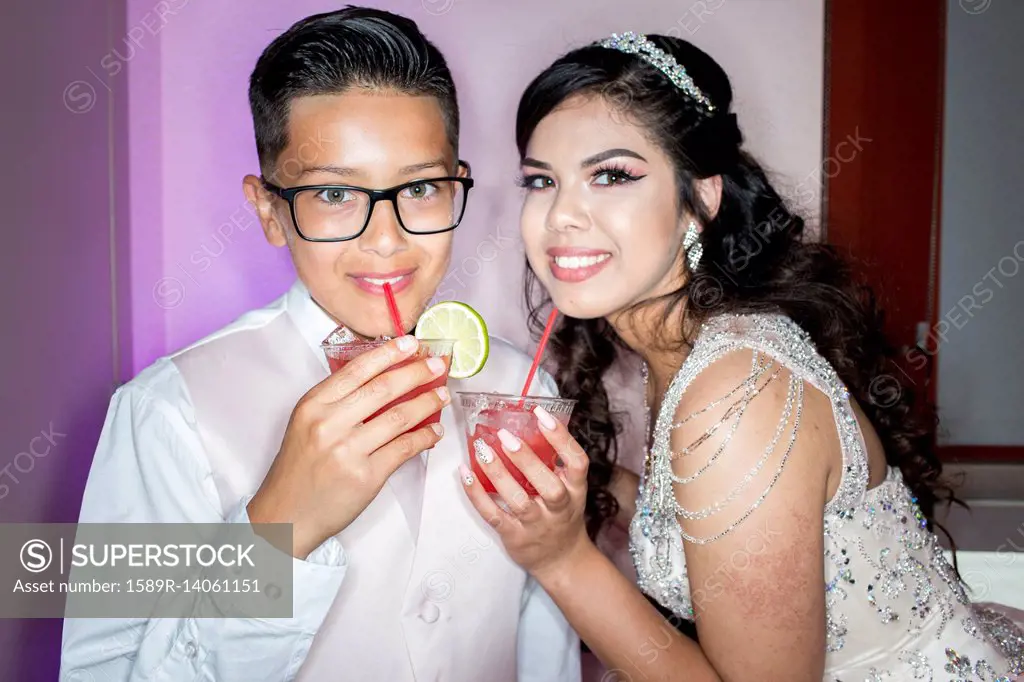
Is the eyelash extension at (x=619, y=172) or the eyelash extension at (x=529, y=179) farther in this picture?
the eyelash extension at (x=529, y=179)

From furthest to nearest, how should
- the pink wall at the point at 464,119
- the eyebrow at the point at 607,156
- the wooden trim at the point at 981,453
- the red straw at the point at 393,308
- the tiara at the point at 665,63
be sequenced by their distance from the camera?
the wooden trim at the point at 981,453, the pink wall at the point at 464,119, the tiara at the point at 665,63, the eyebrow at the point at 607,156, the red straw at the point at 393,308

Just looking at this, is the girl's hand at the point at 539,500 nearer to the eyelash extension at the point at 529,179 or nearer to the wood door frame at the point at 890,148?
the eyelash extension at the point at 529,179

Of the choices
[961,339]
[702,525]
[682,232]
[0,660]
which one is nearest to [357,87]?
[682,232]

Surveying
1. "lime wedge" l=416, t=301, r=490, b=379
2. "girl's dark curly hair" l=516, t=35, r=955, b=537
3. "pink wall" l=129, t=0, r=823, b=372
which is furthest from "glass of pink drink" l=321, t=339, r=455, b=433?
"pink wall" l=129, t=0, r=823, b=372

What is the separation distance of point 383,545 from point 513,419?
48 cm

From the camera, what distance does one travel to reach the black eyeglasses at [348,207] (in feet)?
6.09

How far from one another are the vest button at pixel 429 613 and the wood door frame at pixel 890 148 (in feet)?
6.85

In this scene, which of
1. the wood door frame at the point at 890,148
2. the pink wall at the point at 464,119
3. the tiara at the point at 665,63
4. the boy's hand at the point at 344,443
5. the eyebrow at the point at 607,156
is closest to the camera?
the boy's hand at the point at 344,443

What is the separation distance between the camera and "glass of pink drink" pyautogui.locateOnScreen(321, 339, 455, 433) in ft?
5.26

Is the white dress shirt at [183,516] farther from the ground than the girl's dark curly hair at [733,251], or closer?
closer

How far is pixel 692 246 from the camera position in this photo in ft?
7.30

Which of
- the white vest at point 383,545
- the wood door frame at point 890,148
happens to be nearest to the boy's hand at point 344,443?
the white vest at point 383,545

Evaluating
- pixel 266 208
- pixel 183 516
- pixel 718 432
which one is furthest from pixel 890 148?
pixel 183 516

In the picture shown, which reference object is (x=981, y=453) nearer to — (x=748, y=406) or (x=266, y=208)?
(x=748, y=406)
